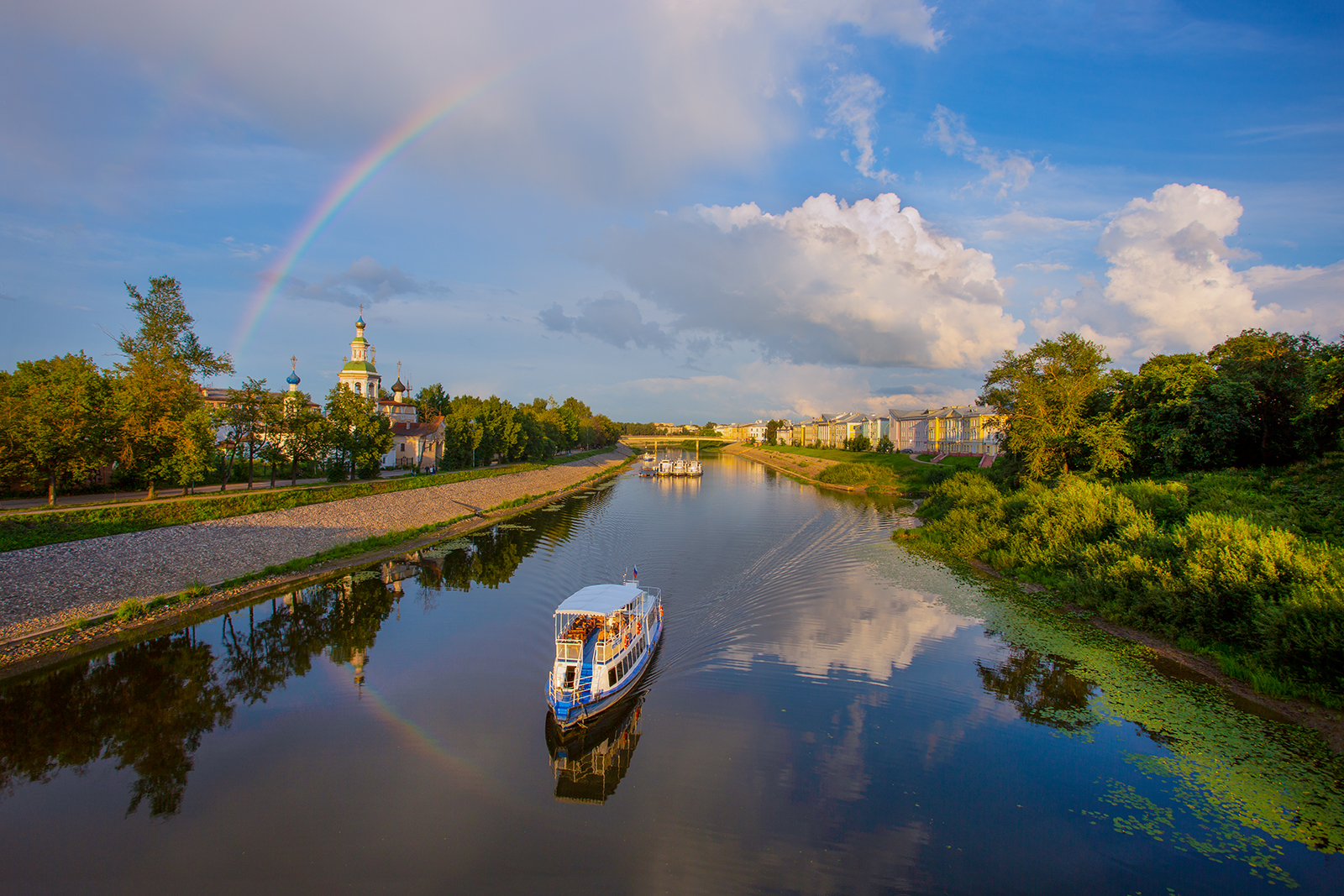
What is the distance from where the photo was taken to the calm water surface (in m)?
8.02

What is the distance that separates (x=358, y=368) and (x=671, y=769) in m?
59.3

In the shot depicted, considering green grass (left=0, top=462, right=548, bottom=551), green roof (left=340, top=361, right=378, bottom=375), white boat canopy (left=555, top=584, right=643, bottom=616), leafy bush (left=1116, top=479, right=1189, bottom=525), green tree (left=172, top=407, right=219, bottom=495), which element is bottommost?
white boat canopy (left=555, top=584, right=643, bottom=616)

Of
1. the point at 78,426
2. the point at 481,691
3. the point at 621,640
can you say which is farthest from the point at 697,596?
the point at 78,426

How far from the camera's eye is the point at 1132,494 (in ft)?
69.4

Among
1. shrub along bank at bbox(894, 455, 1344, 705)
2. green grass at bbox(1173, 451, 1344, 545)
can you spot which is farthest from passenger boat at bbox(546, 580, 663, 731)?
green grass at bbox(1173, 451, 1344, 545)

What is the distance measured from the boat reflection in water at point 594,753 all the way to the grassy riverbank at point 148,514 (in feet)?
64.8

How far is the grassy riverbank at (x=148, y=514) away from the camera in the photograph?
19.5m

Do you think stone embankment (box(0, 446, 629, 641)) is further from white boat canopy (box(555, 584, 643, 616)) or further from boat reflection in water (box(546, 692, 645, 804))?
boat reflection in water (box(546, 692, 645, 804))

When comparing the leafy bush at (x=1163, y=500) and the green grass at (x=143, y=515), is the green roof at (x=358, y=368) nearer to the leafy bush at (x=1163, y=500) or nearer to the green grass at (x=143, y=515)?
the green grass at (x=143, y=515)

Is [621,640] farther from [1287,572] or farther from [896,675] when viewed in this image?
[1287,572]


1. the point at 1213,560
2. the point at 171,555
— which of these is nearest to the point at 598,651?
the point at 1213,560

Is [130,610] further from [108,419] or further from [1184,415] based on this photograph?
[1184,415]

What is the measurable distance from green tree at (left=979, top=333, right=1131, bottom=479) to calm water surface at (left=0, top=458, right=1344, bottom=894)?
51.0 ft

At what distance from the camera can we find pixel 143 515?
23.3 meters
